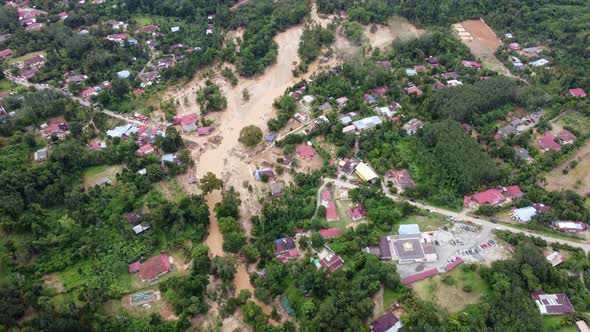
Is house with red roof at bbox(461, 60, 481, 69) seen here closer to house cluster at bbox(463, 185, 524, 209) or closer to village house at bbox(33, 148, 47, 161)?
house cluster at bbox(463, 185, 524, 209)

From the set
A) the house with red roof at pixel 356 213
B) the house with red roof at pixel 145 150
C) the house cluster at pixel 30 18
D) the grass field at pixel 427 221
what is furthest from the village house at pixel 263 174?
the house cluster at pixel 30 18

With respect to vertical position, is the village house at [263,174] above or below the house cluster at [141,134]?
above

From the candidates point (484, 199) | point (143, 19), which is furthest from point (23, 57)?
point (484, 199)

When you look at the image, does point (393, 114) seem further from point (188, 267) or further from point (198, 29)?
point (198, 29)

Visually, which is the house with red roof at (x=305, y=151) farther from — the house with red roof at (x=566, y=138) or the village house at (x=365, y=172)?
the house with red roof at (x=566, y=138)

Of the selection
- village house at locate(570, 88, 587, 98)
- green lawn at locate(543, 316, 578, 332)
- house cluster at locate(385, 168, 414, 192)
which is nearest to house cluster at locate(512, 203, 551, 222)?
house cluster at locate(385, 168, 414, 192)

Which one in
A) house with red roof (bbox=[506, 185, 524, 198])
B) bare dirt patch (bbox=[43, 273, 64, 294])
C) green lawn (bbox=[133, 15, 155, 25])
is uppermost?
house with red roof (bbox=[506, 185, 524, 198])

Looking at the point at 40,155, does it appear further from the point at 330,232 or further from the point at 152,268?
the point at 330,232
